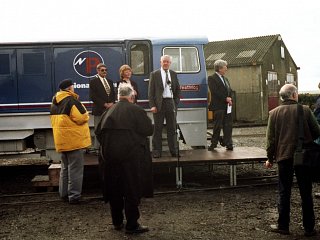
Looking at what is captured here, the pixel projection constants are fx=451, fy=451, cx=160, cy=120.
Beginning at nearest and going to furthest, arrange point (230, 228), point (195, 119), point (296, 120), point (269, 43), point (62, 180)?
point (296, 120) → point (230, 228) → point (62, 180) → point (195, 119) → point (269, 43)

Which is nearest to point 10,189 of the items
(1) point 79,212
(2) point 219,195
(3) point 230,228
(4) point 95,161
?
(4) point 95,161

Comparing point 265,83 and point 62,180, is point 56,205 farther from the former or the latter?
point 265,83

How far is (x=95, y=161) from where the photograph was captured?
29.0ft

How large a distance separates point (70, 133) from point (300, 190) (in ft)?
12.4

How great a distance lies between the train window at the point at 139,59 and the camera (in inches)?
416

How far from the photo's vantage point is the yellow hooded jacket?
7.50 meters

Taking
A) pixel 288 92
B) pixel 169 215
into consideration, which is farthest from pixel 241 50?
pixel 288 92

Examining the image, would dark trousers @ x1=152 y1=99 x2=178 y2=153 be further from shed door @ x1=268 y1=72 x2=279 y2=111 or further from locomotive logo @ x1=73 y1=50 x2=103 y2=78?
shed door @ x1=268 y1=72 x2=279 y2=111

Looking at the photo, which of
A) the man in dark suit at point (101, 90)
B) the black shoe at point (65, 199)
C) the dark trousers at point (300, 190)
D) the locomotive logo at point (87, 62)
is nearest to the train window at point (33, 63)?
the locomotive logo at point (87, 62)

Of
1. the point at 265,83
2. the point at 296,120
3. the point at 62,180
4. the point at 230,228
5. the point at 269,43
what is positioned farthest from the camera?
the point at 269,43

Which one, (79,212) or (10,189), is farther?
(10,189)

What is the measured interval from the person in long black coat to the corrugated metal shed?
2632cm

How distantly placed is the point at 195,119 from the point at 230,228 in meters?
4.36

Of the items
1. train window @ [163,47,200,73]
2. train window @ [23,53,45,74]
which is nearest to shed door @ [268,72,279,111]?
train window @ [163,47,200,73]
